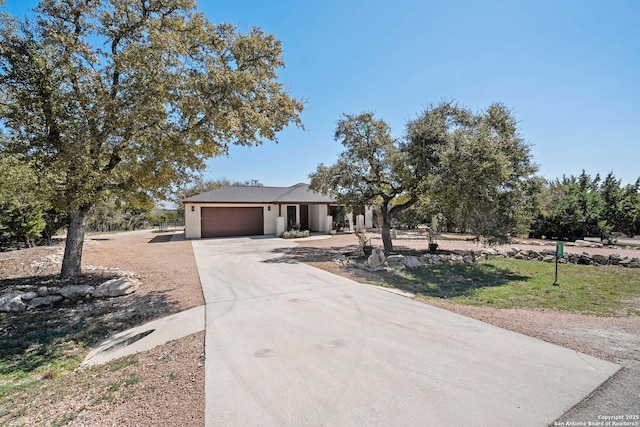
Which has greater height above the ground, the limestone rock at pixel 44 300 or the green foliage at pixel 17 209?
the green foliage at pixel 17 209

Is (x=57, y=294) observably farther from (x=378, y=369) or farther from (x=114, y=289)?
(x=378, y=369)

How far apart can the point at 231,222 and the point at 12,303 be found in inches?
593

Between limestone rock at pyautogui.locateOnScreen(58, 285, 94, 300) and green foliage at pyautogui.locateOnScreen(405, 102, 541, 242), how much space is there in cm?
1018

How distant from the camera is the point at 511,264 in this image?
11.2 metres

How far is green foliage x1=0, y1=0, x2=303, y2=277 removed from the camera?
6.12m

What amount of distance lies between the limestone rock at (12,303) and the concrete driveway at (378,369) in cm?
426

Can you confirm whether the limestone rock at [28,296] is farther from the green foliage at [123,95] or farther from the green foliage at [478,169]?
the green foliage at [478,169]

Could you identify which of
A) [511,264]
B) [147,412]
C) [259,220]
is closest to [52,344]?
[147,412]

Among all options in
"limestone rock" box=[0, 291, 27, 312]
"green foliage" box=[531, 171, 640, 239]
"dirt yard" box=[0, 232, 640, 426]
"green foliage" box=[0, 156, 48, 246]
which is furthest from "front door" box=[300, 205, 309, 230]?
"limestone rock" box=[0, 291, 27, 312]

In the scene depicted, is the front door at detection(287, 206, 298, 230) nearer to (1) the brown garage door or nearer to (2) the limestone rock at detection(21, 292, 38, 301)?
(1) the brown garage door

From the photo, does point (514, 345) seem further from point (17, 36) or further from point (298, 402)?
point (17, 36)

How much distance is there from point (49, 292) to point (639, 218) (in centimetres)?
2780

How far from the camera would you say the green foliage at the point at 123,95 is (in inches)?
241

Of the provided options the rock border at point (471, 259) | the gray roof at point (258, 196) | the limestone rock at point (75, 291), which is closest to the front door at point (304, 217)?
the gray roof at point (258, 196)
